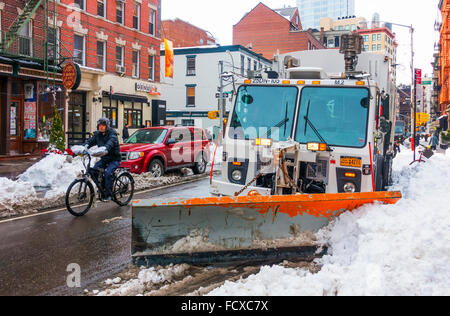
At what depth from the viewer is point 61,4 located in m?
23.7

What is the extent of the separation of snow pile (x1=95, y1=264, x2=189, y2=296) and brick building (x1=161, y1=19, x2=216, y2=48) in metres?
48.7

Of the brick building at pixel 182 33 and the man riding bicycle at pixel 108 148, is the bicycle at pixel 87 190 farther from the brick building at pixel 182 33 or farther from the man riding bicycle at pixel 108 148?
the brick building at pixel 182 33

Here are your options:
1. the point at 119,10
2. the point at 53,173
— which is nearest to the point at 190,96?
the point at 119,10

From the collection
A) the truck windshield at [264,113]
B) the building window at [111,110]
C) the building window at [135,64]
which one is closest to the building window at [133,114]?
the building window at [111,110]

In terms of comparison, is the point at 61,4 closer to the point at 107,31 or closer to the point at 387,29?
the point at 107,31

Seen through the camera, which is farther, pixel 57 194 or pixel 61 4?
pixel 61 4

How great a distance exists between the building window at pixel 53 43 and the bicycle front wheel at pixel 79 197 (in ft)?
49.9

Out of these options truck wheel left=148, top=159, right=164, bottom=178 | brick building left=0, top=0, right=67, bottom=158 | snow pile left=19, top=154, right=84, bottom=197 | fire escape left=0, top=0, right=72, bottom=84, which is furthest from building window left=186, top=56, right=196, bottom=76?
snow pile left=19, top=154, right=84, bottom=197

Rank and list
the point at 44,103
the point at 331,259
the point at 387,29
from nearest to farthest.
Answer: the point at 331,259 < the point at 44,103 < the point at 387,29

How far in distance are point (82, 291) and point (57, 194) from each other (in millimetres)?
6564

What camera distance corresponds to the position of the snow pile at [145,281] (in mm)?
4426

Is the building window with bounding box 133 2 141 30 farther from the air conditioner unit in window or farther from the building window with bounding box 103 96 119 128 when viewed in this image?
the building window with bounding box 103 96 119 128
